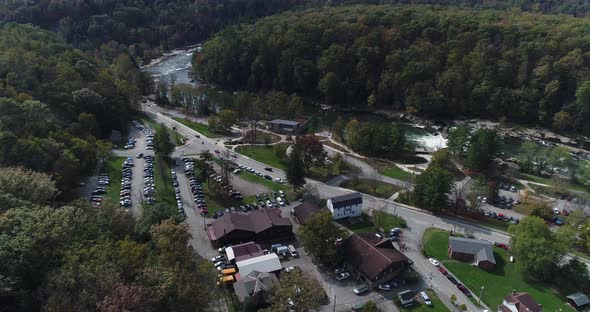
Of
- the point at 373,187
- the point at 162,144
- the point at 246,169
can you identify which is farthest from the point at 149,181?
the point at 373,187

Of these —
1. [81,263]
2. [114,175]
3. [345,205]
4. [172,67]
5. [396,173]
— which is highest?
[81,263]

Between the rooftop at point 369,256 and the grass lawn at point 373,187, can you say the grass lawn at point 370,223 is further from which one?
the grass lawn at point 373,187

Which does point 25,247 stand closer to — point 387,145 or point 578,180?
point 387,145

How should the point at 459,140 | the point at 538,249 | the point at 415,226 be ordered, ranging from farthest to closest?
the point at 459,140
the point at 415,226
the point at 538,249

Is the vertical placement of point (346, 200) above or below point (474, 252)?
above

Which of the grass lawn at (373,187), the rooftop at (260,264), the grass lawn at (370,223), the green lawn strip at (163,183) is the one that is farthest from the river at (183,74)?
the green lawn strip at (163,183)

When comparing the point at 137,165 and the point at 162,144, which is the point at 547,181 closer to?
the point at 162,144

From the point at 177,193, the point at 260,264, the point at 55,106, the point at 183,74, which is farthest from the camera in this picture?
the point at 183,74
